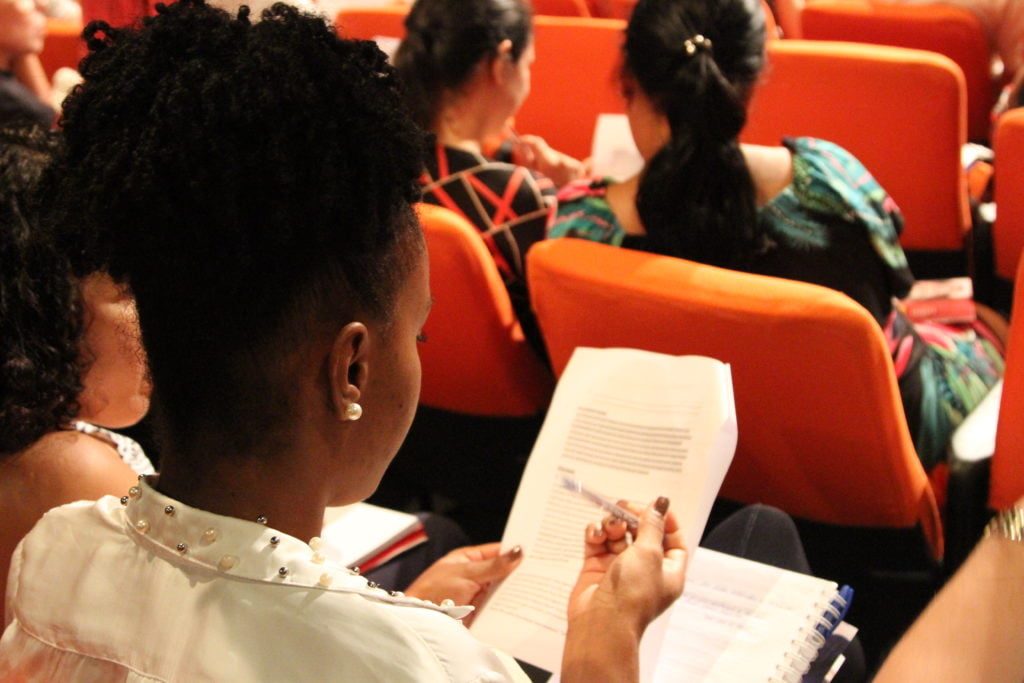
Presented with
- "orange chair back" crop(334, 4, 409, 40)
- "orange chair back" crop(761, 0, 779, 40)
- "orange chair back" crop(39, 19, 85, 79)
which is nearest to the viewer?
"orange chair back" crop(761, 0, 779, 40)

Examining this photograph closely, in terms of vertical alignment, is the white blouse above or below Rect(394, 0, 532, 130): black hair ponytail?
below

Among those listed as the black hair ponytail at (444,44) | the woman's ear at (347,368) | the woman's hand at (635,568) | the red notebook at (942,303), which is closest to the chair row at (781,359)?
the woman's hand at (635,568)

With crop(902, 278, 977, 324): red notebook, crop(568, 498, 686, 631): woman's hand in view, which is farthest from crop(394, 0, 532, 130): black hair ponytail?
crop(568, 498, 686, 631): woman's hand

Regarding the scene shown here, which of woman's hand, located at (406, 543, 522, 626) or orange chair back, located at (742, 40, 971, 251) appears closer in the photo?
woman's hand, located at (406, 543, 522, 626)

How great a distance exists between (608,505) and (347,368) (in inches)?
19.7

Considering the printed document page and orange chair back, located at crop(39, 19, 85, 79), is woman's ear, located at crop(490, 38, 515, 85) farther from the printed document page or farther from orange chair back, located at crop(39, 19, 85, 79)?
orange chair back, located at crop(39, 19, 85, 79)

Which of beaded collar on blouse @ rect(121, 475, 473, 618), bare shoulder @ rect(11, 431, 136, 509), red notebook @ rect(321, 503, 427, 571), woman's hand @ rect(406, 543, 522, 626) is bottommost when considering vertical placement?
red notebook @ rect(321, 503, 427, 571)

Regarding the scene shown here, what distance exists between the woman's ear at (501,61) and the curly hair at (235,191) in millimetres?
1687

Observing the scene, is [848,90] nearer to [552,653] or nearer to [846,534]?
[846,534]

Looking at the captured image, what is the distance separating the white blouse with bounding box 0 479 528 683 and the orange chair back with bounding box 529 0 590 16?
3641 millimetres

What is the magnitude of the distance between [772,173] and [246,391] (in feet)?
4.24

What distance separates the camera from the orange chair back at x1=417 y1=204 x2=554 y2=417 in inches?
65.8

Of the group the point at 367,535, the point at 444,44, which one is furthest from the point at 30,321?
the point at 444,44

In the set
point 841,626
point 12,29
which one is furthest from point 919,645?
point 12,29
